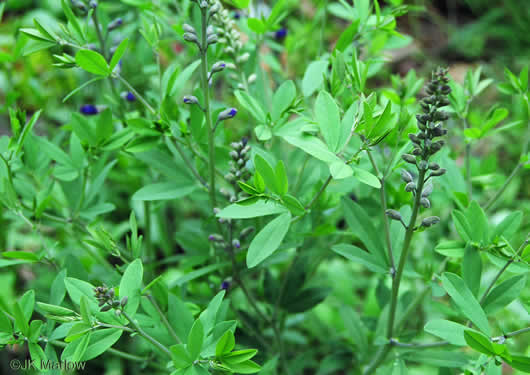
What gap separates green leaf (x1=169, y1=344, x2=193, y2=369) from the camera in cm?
108

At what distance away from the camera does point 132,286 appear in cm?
118

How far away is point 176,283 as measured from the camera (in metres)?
1.47

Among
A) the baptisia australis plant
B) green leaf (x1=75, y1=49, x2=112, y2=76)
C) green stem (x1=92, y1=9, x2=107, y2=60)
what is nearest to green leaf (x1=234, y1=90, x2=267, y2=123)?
the baptisia australis plant

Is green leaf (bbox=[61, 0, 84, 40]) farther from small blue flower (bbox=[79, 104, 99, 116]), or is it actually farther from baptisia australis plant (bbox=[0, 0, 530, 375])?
small blue flower (bbox=[79, 104, 99, 116])

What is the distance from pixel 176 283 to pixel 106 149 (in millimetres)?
515

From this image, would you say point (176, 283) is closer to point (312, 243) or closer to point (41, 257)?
point (41, 257)

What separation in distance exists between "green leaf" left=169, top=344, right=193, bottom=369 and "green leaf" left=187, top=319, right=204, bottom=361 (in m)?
0.01

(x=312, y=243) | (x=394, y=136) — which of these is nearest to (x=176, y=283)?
(x=312, y=243)

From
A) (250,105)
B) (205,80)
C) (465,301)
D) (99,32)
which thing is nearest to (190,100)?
(205,80)

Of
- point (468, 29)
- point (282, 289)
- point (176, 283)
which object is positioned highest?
point (468, 29)

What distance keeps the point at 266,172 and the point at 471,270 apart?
63 cm

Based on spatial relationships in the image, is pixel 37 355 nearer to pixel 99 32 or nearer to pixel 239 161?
pixel 239 161

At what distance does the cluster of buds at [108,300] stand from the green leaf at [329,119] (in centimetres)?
63

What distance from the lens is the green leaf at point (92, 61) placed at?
1217mm
